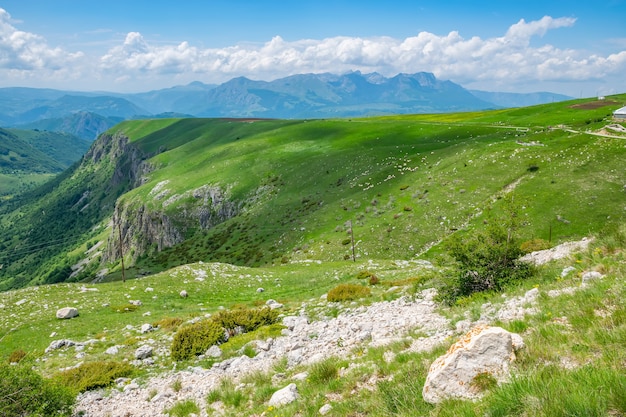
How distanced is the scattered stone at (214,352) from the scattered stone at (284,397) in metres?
8.31

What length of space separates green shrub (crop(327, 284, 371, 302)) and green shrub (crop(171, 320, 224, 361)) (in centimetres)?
789

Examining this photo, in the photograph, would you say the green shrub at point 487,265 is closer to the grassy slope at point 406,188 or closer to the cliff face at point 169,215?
the grassy slope at point 406,188

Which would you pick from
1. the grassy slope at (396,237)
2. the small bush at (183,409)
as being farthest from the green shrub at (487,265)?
the small bush at (183,409)

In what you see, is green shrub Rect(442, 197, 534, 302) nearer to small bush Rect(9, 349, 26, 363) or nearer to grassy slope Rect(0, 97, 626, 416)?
grassy slope Rect(0, 97, 626, 416)

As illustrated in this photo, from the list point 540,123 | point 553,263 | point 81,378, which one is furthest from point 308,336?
point 540,123

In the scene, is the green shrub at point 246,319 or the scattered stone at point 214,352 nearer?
the scattered stone at point 214,352

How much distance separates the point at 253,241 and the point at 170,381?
57.3m

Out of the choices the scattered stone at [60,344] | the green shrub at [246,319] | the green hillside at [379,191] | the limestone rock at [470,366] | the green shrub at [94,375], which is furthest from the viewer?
the green hillside at [379,191]

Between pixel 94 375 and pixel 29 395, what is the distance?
12.3 feet

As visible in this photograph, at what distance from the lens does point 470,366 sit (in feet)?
24.3

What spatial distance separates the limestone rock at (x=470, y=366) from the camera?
720 centimetres

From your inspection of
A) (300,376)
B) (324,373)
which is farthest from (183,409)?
(324,373)

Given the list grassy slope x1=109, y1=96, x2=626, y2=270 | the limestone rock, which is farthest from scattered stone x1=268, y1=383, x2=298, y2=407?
grassy slope x1=109, y1=96, x2=626, y2=270

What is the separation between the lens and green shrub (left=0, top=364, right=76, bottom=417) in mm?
12938
